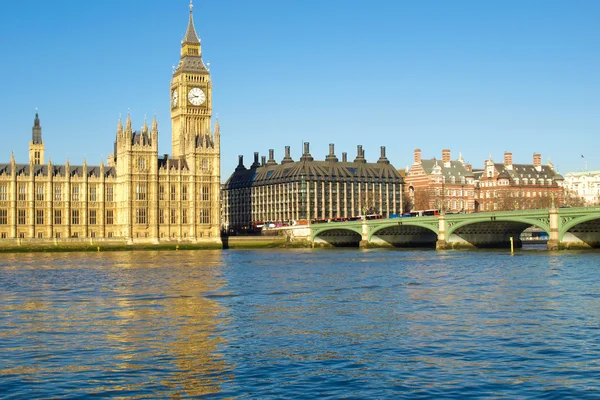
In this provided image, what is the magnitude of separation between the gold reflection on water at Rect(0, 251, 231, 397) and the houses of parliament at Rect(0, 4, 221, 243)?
7616 cm

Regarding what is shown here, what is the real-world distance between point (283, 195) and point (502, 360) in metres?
140

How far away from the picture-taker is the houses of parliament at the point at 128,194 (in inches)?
4956

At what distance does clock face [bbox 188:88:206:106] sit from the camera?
144375 millimetres

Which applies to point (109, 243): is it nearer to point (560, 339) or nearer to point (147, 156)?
point (147, 156)

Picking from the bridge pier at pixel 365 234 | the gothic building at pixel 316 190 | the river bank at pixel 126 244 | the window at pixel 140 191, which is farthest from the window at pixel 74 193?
the bridge pier at pixel 365 234

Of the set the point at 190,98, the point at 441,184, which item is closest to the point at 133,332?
the point at 190,98

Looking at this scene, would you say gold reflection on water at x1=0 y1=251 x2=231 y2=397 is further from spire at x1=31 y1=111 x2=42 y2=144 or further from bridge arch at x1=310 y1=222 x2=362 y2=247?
spire at x1=31 y1=111 x2=42 y2=144

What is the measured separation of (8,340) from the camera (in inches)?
1186

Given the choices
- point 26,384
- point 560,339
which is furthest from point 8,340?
point 560,339

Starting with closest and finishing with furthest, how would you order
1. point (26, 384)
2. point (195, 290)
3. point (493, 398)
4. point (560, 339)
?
point (493, 398), point (26, 384), point (560, 339), point (195, 290)

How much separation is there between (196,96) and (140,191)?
21765 millimetres

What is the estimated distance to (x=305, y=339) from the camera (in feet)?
99.5

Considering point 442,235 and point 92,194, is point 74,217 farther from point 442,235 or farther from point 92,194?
point 442,235

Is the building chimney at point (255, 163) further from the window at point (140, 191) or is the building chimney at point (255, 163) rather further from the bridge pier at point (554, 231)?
the bridge pier at point (554, 231)
